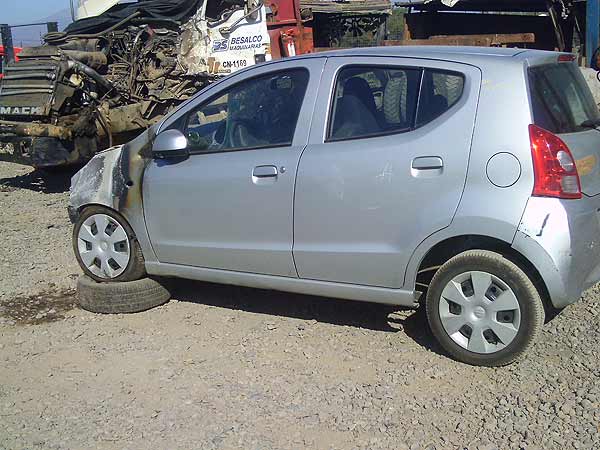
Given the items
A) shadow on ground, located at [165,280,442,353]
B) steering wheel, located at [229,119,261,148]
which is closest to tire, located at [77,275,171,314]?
shadow on ground, located at [165,280,442,353]

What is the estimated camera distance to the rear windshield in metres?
3.96

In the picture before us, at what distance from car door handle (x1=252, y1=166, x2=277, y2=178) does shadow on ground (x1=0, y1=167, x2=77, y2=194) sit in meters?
6.12

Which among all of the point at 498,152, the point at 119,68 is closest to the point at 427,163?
the point at 498,152

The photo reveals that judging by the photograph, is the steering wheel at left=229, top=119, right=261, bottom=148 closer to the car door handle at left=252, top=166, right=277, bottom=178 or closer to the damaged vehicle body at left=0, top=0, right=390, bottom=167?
the car door handle at left=252, top=166, right=277, bottom=178

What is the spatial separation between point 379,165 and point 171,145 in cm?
→ 150

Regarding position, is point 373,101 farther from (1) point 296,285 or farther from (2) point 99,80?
(2) point 99,80

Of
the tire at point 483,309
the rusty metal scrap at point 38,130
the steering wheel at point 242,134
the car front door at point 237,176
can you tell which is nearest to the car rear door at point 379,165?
the car front door at point 237,176

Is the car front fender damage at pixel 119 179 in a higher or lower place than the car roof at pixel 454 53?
lower

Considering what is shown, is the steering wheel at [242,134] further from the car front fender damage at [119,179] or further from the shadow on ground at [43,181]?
the shadow on ground at [43,181]

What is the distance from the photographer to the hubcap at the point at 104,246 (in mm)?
5309

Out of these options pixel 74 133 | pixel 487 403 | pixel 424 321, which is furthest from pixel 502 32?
pixel 487 403

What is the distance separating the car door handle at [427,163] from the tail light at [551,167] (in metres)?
0.50

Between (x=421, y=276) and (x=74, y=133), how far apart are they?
6.00 m

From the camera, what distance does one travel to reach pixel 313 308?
5238 millimetres
